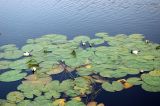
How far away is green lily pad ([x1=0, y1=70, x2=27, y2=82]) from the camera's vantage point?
200 inches

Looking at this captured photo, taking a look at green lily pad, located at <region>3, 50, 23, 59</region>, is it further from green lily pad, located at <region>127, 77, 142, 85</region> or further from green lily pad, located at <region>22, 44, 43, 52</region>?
green lily pad, located at <region>127, 77, 142, 85</region>

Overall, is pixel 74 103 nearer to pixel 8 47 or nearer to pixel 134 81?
pixel 134 81

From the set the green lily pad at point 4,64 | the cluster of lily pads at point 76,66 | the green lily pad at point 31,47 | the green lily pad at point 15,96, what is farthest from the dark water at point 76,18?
the green lily pad at point 15,96

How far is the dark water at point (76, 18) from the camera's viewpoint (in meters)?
7.56

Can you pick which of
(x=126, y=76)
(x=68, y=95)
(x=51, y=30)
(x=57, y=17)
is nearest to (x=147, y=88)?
(x=126, y=76)

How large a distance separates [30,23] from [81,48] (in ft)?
10.3

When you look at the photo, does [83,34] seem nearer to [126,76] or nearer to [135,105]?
[126,76]

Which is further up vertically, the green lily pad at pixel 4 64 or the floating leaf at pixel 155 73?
the green lily pad at pixel 4 64

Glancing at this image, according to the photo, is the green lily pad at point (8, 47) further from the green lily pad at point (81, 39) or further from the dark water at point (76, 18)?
the green lily pad at point (81, 39)

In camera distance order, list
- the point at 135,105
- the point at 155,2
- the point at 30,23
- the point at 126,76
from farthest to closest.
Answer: the point at 155,2
the point at 30,23
the point at 126,76
the point at 135,105

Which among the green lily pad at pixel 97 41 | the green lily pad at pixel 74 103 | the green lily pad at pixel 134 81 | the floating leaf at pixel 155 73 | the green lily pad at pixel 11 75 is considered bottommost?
the green lily pad at pixel 74 103

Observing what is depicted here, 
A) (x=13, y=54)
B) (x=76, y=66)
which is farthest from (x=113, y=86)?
(x=13, y=54)

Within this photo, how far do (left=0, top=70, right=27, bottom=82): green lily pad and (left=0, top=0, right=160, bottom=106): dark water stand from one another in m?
1.84

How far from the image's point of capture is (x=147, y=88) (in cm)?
446
